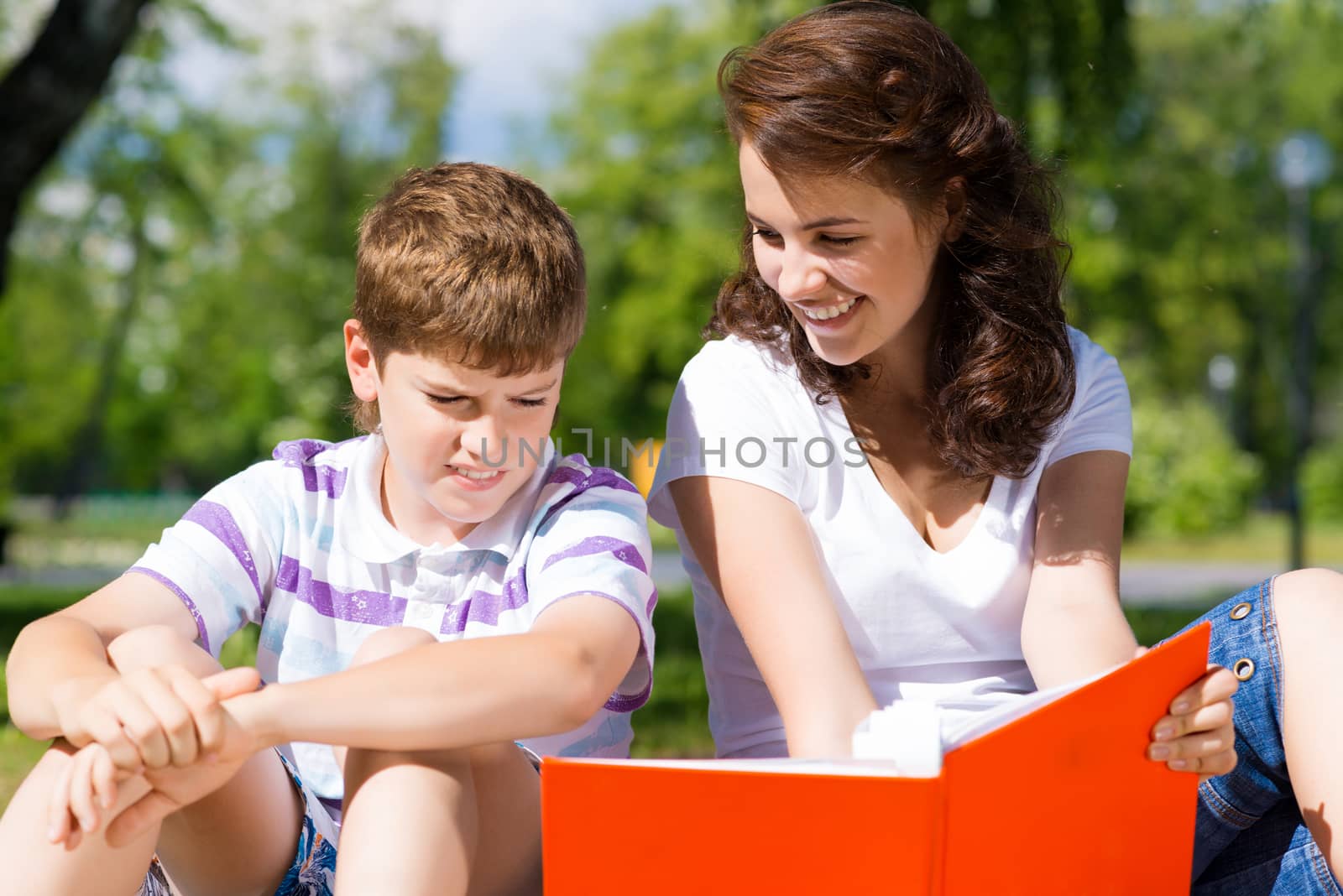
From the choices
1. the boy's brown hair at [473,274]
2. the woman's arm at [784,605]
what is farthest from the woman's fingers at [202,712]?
the woman's arm at [784,605]

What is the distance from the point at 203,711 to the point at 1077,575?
1269 mm

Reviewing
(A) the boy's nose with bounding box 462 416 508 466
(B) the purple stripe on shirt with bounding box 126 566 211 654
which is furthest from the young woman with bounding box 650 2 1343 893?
(B) the purple stripe on shirt with bounding box 126 566 211 654

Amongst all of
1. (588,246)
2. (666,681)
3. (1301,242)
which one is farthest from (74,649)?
(588,246)

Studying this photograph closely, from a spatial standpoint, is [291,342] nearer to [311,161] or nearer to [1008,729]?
[311,161]

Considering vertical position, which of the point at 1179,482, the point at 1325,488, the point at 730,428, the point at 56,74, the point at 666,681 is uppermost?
the point at 1325,488

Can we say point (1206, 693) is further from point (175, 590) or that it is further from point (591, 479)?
point (175, 590)

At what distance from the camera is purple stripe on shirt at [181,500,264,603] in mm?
1858

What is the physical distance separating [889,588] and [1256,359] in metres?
28.8

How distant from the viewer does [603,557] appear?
A: 5.75 feet

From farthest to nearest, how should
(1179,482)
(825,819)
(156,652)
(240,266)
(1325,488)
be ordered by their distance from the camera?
(240,266), (1325,488), (1179,482), (156,652), (825,819)

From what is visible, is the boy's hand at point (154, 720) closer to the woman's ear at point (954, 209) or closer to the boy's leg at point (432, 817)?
the boy's leg at point (432, 817)

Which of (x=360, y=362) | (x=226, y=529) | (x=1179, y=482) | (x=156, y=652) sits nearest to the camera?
(x=156, y=652)

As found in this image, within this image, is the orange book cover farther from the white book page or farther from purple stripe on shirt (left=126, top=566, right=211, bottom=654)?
purple stripe on shirt (left=126, top=566, right=211, bottom=654)

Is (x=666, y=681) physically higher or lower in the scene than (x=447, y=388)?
lower
